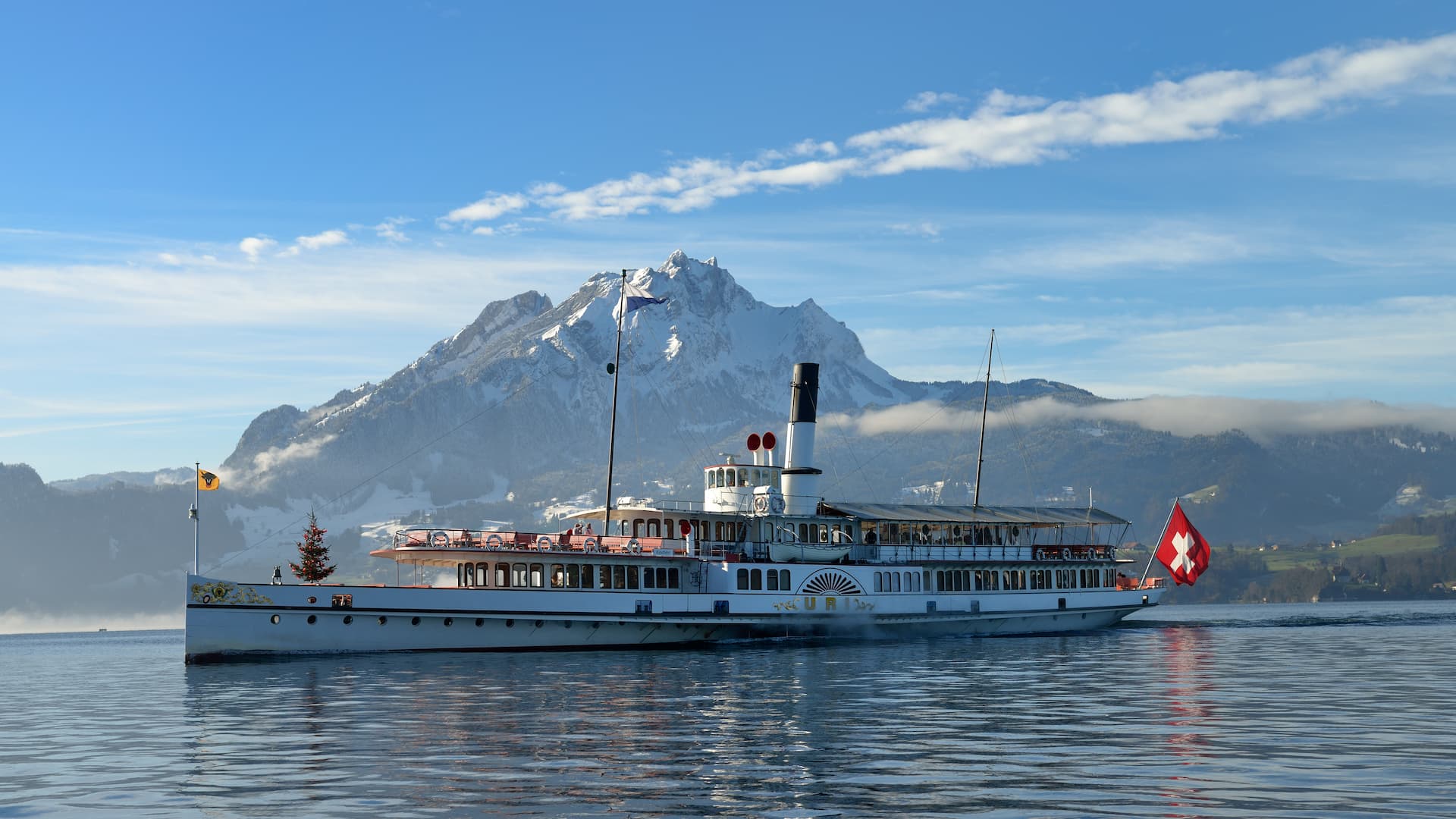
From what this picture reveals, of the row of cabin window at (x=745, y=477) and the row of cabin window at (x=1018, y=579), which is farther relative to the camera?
the row of cabin window at (x=1018, y=579)

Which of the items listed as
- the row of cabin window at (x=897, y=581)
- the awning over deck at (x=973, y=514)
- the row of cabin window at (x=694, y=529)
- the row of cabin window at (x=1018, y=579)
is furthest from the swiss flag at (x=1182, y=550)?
the row of cabin window at (x=694, y=529)

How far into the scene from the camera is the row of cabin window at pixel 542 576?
6112cm

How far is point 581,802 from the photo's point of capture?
2091cm

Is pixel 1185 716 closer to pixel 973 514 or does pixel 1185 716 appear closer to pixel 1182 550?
pixel 973 514

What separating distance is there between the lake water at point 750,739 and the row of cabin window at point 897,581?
57.5 ft

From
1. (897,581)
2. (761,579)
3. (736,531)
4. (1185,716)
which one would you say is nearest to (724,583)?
(761,579)

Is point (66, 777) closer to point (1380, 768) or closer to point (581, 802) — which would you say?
point (581, 802)

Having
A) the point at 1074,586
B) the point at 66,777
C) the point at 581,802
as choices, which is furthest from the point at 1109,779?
the point at 1074,586

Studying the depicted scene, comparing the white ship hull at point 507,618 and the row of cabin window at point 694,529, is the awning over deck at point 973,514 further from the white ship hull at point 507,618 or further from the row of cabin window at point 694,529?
the row of cabin window at point 694,529

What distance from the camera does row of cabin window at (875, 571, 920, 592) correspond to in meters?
71.2

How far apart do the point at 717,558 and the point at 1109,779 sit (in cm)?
4470

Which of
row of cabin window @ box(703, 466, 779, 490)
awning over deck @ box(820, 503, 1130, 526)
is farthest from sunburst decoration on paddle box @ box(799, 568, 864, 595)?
row of cabin window @ box(703, 466, 779, 490)

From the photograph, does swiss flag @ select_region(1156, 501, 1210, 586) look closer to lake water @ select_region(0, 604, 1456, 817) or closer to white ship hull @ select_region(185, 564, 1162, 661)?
white ship hull @ select_region(185, 564, 1162, 661)

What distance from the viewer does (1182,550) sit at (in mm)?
90750
